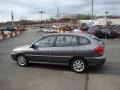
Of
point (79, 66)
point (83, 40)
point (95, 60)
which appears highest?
point (83, 40)

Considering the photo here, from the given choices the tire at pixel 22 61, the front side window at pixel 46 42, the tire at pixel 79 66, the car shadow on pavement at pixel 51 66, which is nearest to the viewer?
the tire at pixel 79 66

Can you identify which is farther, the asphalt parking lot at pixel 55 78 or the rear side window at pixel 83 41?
the rear side window at pixel 83 41

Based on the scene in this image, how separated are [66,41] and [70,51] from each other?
451 mm

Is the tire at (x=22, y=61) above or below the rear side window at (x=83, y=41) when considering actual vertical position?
below

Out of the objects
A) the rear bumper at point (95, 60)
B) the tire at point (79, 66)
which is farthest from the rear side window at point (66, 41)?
the rear bumper at point (95, 60)

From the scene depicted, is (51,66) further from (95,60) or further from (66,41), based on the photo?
(95,60)

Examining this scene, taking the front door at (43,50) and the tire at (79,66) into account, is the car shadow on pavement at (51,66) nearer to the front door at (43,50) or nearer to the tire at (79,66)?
the front door at (43,50)

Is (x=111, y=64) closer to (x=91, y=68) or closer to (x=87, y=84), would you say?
(x=91, y=68)

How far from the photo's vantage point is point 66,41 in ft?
31.8

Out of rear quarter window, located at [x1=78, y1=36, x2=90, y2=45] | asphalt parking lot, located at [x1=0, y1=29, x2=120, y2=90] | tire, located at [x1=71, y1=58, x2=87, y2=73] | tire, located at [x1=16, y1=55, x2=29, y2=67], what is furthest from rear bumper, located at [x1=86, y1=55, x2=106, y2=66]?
tire, located at [x1=16, y1=55, x2=29, y2=67]

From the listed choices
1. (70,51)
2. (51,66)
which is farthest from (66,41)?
(51,66)

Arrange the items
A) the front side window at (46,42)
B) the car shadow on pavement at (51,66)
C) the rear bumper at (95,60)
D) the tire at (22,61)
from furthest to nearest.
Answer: the tire at (22,61) → the car shadow on pavement at (51,66) → the front side window at (46,42) → the rear bumper at (95,60)

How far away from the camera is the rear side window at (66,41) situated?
31.4 feet

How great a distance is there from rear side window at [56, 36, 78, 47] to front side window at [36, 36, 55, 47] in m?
0.28
